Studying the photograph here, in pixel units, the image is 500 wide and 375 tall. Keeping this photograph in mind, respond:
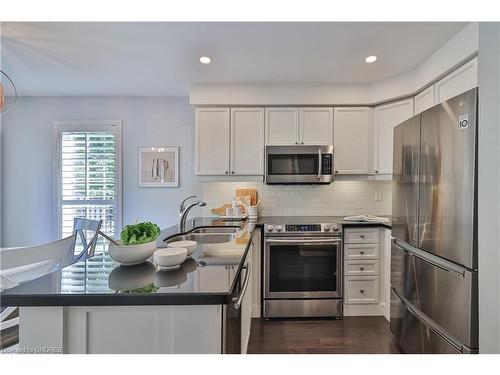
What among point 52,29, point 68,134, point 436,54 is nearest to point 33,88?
point 68,134

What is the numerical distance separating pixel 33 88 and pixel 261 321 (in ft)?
12.2

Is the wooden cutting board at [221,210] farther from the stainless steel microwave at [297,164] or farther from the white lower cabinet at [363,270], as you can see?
the white lower cabinet at [363,270]

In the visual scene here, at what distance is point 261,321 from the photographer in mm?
2492

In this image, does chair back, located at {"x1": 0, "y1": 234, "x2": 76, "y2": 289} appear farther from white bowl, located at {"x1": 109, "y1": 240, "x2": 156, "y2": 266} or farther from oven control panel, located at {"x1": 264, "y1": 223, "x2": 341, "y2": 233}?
oven control panel, located at {"x1": 264, "y1": 223, "x2": 341, "y2": 233}

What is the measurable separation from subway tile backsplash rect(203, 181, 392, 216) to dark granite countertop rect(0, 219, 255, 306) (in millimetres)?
1965

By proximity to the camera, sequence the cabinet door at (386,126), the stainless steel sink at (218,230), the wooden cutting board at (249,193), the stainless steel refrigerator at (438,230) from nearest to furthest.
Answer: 1. the stainless steel refrigerator at (438,230)
2. the stainless steel sink at (218,230)
3. the cabinet door at (386,126)
4. the wooden cutting board at (249,193)

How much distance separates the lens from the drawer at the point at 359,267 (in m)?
2.57

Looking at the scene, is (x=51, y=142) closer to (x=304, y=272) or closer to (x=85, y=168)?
(x=85, y=168)

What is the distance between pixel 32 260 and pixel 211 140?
6.20 feet

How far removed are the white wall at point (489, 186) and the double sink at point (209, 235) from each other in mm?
1421

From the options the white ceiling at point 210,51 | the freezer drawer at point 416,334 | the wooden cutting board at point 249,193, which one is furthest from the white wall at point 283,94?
the freezer drawer at point 416,334

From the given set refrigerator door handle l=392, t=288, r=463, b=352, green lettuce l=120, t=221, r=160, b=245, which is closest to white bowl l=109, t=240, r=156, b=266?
green lettuce l=120, t=221, r=160, b=245

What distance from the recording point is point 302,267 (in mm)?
2535
